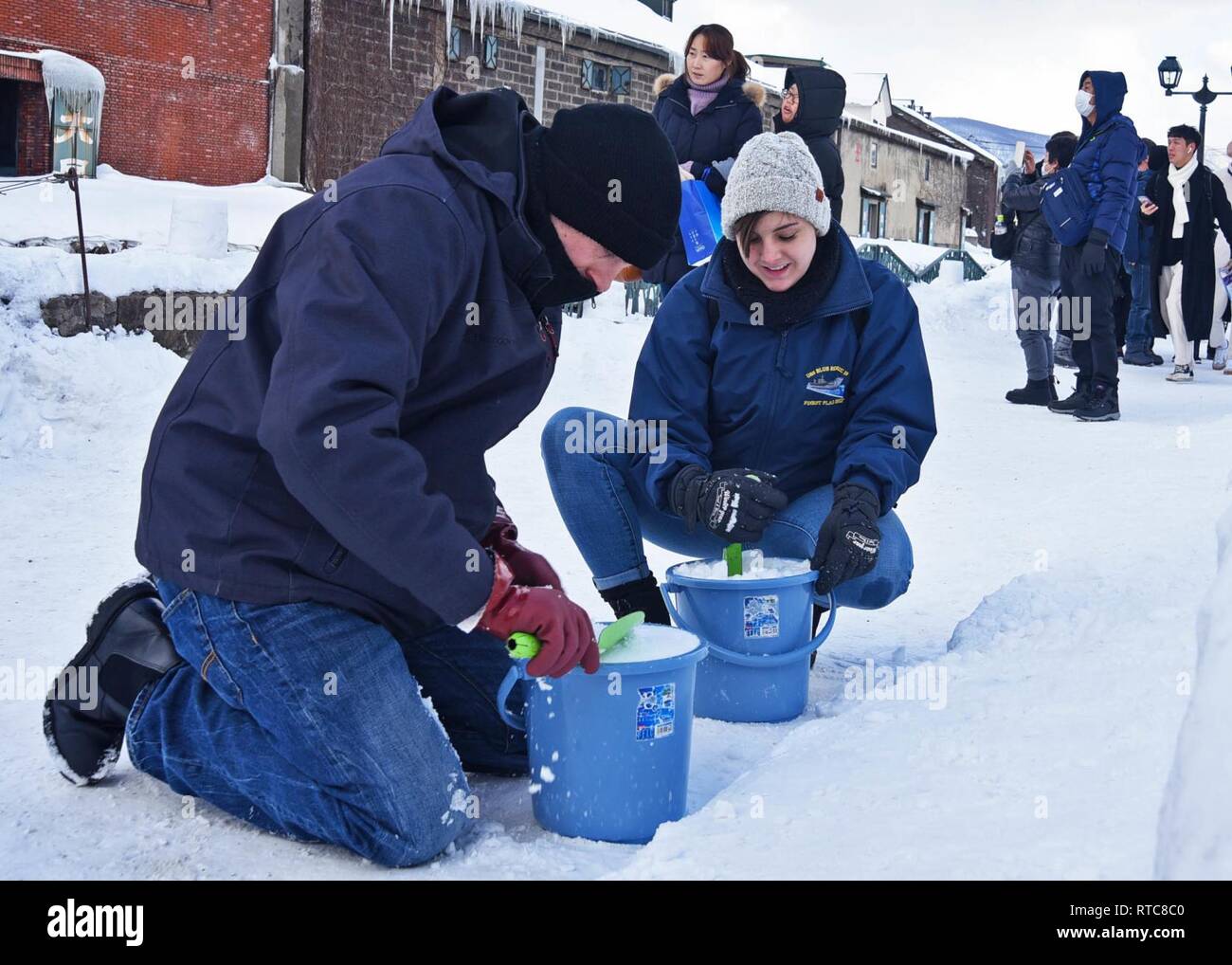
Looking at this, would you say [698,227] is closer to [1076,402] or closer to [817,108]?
[817,108]

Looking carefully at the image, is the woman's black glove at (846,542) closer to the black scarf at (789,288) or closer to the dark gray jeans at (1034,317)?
the black scarf at (789,288)

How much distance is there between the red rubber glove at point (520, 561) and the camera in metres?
2.41

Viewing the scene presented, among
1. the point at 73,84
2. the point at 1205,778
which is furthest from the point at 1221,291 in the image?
the point at 73,84

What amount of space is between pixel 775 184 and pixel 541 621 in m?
1.34

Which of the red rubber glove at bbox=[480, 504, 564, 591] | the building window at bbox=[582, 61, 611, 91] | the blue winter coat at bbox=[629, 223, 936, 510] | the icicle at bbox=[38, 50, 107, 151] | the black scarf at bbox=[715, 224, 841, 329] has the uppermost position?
the building window at bbox=[582, 61, 611, 91]

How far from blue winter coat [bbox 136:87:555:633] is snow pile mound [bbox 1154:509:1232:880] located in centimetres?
101

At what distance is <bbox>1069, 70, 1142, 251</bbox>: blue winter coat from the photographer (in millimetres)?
6594

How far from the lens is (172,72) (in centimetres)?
1382

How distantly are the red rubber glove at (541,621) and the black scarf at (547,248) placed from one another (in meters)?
0.51

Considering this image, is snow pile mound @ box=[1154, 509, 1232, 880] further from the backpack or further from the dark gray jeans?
the dark gray jeans

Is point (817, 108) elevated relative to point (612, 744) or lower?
elevated

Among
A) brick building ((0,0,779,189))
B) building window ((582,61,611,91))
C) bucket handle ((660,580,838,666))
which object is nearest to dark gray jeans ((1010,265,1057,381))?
bucket handle ((660,580,838,666))
